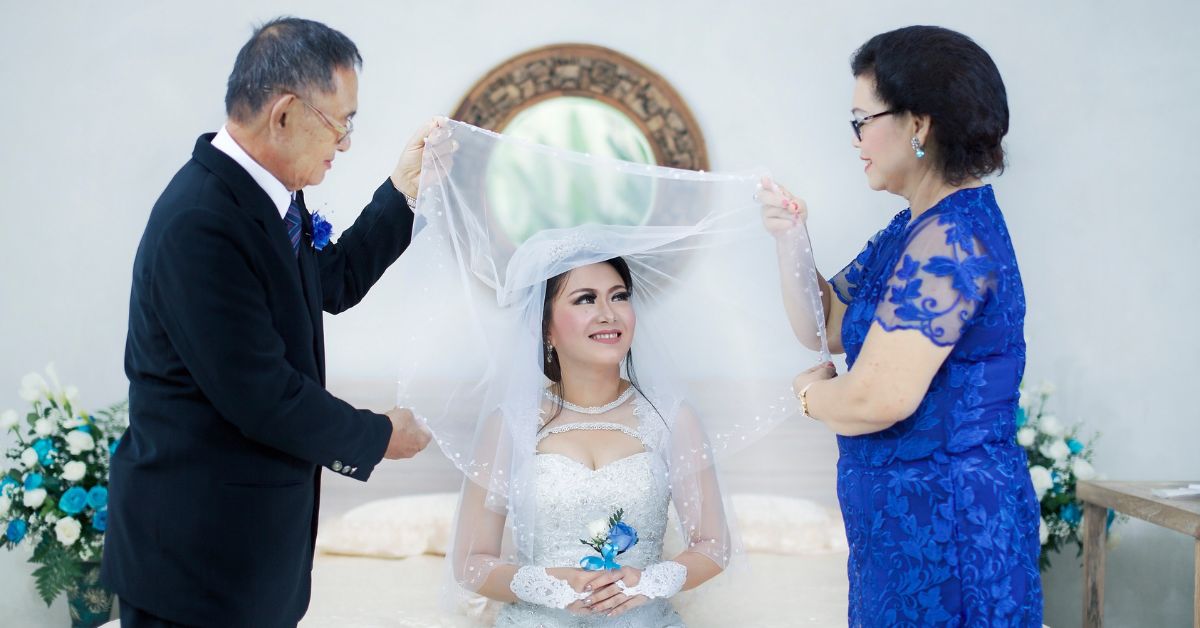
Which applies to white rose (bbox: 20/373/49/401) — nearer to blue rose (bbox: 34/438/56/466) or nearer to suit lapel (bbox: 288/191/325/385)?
blue rose (bbox: 34/438/56/466)

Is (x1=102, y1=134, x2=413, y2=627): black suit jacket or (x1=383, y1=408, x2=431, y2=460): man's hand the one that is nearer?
(x1=102, y1=134, x2=413, y2=627): black suit jacket

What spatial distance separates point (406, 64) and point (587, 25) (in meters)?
0.78

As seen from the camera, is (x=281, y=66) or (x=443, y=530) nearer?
(x=281, y=66)

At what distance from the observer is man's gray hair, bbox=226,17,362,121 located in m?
1.90

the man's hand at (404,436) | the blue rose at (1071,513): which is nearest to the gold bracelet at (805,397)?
the man's hand at (404,436)

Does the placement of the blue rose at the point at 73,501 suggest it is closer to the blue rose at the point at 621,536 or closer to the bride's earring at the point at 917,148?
the blue rose at the point at 621,536

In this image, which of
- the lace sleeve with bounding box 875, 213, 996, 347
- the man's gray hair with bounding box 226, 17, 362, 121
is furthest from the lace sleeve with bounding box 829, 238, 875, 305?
the man's gray hair with bounding box 226, 17, 362, 121

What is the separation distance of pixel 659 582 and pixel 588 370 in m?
0.64

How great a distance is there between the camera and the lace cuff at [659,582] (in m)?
2.52

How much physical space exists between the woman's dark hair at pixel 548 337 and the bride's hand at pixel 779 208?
22.2 inches

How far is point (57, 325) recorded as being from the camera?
427cm

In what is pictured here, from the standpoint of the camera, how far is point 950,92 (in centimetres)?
192

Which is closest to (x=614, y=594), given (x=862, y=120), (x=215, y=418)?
(x=215, y=418)

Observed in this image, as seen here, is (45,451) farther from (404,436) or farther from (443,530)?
(404,436)
